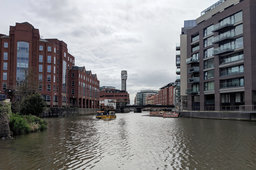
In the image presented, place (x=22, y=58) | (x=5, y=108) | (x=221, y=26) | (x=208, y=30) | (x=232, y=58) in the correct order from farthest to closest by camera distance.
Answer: (x=22, y=58)
(x=208, y=30)
(x=221, y=26)
(x=232, y=58)
(x=5, y=108)

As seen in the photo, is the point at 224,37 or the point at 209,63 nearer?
the point at 224,37

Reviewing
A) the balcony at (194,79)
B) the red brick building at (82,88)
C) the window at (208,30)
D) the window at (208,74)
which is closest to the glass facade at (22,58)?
the red brick building at (82,88)

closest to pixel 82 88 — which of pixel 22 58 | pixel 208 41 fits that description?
pixel 22 58

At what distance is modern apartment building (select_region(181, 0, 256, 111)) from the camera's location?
2026 inches

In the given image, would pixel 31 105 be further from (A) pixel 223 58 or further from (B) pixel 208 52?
(B) pixel 208 52

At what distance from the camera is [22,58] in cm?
7681

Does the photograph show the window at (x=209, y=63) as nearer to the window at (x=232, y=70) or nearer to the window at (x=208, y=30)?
the window at (x=232, y=70)

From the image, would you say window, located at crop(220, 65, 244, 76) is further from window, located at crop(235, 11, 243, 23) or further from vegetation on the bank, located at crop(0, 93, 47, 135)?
vegetation on the bank, located at crop(0, 93, 47, 135)

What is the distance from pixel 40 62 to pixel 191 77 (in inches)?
1963

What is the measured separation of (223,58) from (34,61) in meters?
58.4

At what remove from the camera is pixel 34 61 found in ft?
259

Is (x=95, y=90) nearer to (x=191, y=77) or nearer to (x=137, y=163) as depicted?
(x=191, y=77)

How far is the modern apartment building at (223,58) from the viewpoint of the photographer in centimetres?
5147

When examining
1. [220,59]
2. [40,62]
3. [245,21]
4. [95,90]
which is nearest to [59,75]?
[40,62]
